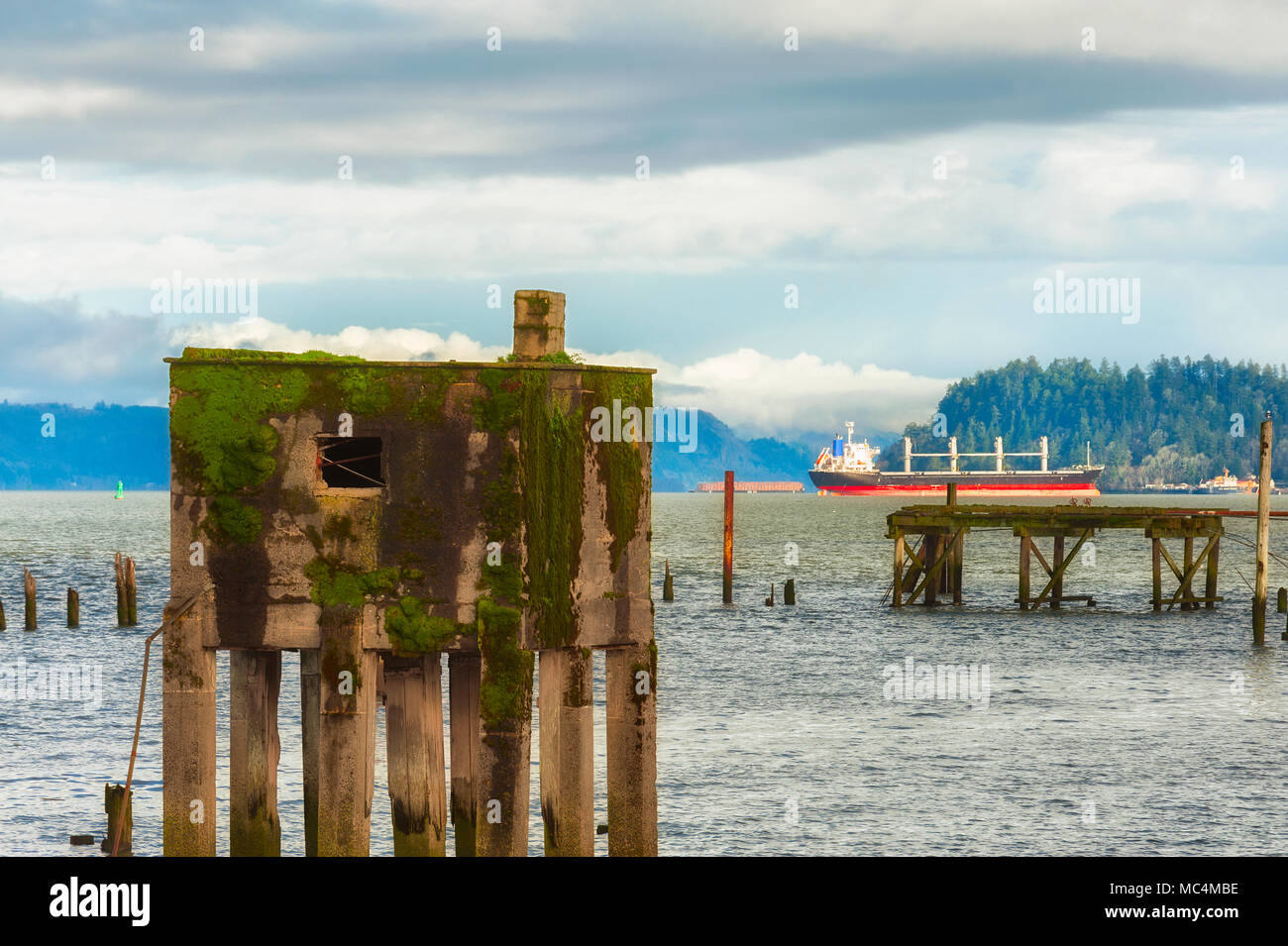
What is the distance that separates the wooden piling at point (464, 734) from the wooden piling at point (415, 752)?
0.74 ft

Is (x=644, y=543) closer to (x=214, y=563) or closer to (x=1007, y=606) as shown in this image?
(x=214, y=563)

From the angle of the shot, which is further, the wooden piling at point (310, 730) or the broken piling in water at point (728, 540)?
the broken piling in water at point (728, 540)

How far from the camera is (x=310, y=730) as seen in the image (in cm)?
1622

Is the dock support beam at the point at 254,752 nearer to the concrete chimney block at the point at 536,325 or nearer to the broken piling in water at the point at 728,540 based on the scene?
the concrete chimney block at the point at 536,325

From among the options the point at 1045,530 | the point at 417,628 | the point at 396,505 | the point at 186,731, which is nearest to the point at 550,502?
the point at 396,505

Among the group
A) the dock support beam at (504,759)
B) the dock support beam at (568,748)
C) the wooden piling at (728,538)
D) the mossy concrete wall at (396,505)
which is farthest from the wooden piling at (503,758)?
the wooden piling at (728,538)

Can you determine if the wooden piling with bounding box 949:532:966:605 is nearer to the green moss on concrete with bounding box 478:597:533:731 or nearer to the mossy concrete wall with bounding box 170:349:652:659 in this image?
the mossy concrete wall with bounding box 170:349:652:659

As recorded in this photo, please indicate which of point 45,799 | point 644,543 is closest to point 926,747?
point 45,799

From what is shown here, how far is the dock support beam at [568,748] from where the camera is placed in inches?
524

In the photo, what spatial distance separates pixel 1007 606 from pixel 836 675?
2147 cm

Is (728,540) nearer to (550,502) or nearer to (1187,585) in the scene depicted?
(1187,585)

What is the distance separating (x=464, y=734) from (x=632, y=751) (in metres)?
2.78

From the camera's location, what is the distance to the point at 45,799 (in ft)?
82.1

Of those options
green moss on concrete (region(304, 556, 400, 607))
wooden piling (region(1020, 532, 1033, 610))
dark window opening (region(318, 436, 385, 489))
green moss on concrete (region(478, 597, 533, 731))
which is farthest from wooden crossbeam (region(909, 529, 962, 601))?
green moss on concrete (region(304, 556, 400, 607))
